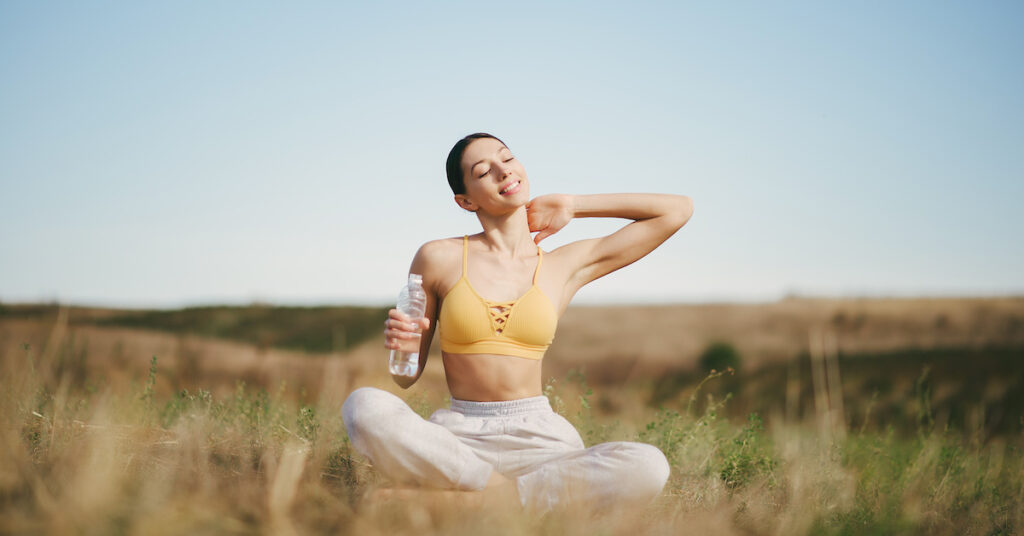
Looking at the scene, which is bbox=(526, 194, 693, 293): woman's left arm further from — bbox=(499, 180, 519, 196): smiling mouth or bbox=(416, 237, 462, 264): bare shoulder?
bbox=(416, 237, 462, 264): bare shoulder

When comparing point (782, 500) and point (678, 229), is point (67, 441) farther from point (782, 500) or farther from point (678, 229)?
point (782, 500)

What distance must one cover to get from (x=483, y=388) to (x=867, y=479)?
3.00m

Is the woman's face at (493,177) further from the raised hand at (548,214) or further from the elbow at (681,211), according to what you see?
the elbow at (681,211)

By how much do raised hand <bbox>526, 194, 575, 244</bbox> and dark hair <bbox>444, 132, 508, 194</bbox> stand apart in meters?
0.41

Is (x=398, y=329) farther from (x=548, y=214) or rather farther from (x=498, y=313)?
(x=548, y=214)

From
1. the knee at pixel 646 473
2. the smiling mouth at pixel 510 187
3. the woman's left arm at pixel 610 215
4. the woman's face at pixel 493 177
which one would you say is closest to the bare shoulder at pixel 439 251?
the woman's face at pixel 493 177

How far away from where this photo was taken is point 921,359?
78.5 ft

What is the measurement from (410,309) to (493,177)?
0.84m

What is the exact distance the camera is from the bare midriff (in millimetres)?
3996

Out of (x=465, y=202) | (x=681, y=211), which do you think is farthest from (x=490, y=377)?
(x=681, y=211)

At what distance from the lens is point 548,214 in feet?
14.8

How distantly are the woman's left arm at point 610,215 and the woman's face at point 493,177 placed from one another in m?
0.32

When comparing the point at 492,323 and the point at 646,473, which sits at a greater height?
the point at 492,323

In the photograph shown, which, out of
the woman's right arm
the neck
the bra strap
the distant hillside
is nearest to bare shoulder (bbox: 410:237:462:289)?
the woman's right arm
